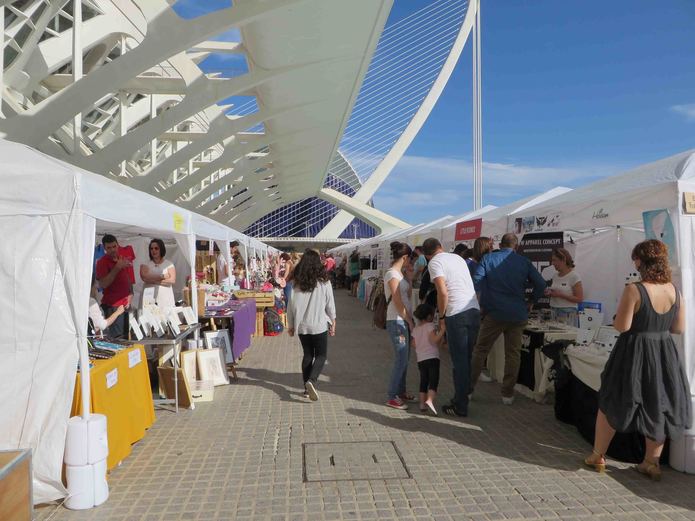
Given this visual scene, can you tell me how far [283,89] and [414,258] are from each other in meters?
6.32

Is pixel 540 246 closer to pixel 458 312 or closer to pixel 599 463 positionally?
pixel 458 312

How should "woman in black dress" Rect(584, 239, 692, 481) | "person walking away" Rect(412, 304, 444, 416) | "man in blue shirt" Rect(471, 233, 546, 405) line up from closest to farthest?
"woman in black dress" Rect(584, 239, 692, 481), "person walking away" Rect(412, 304, 444, 416), "man in blue shirt" Rect(471, 233, 546, 405)

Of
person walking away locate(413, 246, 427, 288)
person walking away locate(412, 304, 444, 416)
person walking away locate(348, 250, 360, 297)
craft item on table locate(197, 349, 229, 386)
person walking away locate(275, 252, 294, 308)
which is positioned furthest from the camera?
person walking away locate(348, 250, 360, 297)

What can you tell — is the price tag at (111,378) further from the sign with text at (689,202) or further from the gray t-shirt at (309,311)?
the sign with text at (689,202)

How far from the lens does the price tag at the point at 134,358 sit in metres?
3.97

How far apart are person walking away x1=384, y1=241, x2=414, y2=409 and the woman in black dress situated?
1.87m

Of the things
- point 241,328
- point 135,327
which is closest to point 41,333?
point 135,327

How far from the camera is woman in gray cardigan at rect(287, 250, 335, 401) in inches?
195

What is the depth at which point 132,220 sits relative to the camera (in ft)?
12.3

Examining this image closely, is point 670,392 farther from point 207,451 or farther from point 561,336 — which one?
point 207,451

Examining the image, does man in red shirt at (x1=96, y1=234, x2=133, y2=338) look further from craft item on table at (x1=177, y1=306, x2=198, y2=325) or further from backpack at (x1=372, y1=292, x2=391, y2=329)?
backpack at (x1=372, y1=292, x2=391, y2=329)

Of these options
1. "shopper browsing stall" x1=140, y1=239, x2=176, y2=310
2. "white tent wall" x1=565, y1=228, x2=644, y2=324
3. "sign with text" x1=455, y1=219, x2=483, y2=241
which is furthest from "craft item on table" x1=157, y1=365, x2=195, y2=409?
"sign with text" x1=455, y1=219, x2=483, y2=241

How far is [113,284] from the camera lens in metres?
5.32

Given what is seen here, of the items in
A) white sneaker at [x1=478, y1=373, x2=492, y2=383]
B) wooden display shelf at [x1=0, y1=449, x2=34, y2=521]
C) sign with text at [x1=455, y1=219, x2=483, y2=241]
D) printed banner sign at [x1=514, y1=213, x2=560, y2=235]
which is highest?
sign with text at [x1=455, y1=219, x2=483, y2=241]
